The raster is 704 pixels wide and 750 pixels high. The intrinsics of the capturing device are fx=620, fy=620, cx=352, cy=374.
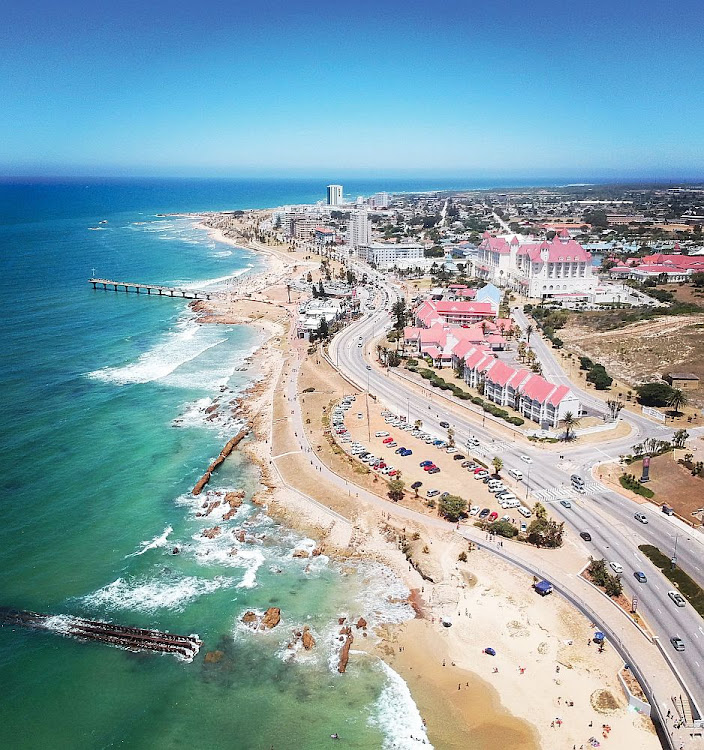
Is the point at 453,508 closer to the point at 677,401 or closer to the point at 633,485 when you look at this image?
the point at 633,485

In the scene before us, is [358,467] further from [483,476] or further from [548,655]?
[548,655]

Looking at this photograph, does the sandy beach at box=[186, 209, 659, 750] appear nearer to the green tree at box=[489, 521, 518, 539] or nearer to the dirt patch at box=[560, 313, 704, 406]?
the green tree at box=[489, 521, 518, 539]

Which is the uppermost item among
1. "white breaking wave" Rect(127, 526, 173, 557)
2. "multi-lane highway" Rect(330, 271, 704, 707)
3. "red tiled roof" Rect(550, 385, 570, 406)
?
"red tiled roof" Rect(550, 385, 570, 406)

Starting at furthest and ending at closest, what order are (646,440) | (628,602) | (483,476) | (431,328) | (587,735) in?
(431,328) < (646,440) < (483,476) < (628,602) < (587,735)

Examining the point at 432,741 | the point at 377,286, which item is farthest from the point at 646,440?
the point at 377,286

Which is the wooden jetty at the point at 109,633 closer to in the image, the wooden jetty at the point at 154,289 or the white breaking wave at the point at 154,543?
the white breaking wave at the point at 154,543

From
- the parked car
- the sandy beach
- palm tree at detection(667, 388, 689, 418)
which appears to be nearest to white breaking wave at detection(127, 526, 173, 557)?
the sandy beach
